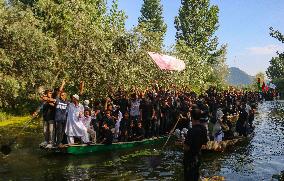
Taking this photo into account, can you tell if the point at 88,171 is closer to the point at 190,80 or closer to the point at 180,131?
the point at 180,131

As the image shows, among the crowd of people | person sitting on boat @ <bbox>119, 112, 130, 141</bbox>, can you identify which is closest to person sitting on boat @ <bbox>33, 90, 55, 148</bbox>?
the crowd of people

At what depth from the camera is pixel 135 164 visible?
16.8 m

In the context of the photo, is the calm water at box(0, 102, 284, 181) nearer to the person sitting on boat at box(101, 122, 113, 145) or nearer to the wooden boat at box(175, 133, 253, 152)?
the wooden boat at box(175, 133, 253, 152)

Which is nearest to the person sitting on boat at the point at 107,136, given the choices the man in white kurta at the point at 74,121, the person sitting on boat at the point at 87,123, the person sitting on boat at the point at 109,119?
the person sitting on boat at the point at 109,119

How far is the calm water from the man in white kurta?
38.1 inches

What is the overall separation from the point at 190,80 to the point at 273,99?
34.5m

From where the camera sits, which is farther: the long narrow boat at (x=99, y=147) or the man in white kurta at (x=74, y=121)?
the man in white kurta at (x=74, y=121)

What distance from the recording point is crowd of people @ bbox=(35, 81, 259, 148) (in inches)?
702

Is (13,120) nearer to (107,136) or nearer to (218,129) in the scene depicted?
(107,136)

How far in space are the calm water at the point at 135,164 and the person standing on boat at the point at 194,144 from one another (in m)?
4.13

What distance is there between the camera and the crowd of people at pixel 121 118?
17828mm

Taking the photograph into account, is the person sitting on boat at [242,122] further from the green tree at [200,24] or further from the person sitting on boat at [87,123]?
the green tree at [200,24]

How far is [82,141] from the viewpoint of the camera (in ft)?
60.9

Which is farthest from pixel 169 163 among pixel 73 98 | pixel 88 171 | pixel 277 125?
pixel 277 125
